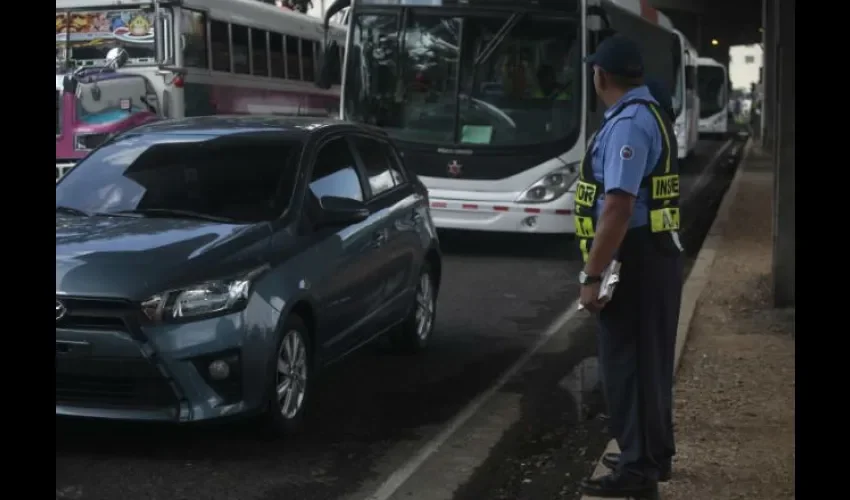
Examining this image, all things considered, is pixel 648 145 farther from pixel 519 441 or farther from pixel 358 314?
pixel 358 314

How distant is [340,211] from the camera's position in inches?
287

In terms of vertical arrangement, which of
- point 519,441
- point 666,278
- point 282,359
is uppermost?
point 666,278

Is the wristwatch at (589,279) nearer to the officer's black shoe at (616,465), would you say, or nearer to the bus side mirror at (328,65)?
the officer's black shoe at (616,465)

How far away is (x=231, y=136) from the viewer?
25.6 feet

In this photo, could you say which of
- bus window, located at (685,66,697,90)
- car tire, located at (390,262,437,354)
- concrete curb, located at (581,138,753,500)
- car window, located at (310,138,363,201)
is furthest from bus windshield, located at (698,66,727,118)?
car window, located at (310,138,363,201)

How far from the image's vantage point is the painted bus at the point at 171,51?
18.7 meters

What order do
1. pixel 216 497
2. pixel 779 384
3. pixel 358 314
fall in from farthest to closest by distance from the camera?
pixel 779 384, pixel 358 314, pixel 216 497

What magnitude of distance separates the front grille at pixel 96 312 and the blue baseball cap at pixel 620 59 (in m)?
2.40

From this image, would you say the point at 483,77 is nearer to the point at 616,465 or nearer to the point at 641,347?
the point at 616,465

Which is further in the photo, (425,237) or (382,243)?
(425,237)

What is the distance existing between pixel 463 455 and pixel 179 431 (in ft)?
4.82

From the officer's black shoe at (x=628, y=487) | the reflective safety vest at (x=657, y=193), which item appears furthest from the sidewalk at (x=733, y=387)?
the reflective safety vest at (x=657, y=193)

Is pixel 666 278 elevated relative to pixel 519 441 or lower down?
elevated
